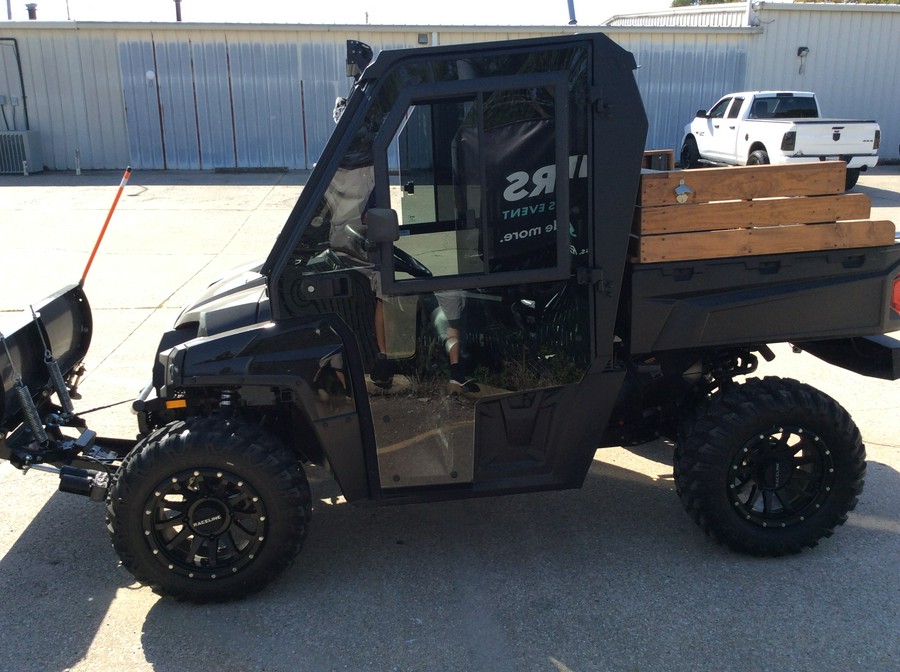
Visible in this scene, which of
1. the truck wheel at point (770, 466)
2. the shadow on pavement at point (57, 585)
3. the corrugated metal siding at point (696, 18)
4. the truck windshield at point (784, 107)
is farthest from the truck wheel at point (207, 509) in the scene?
the corrugated metal siding at point (696, 18)

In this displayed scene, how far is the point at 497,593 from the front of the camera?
3.47 metres

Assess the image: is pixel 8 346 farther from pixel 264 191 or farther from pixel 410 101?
pixel 264 191

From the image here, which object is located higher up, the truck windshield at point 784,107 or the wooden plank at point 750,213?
the wooden plank at point 750,213

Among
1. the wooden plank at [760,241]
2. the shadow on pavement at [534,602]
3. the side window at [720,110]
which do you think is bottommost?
the shadow on pavement at [534,602]

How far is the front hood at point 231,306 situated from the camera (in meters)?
3.34

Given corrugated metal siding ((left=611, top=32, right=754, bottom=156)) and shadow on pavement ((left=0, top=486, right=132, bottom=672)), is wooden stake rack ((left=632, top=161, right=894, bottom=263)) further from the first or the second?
corrugated metal siding ((left=611, top=32, right=754, bottom=156))

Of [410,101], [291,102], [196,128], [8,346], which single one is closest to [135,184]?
[196,128]

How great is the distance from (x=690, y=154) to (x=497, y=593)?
1683 cm

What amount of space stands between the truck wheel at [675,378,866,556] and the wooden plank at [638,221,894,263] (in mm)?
630

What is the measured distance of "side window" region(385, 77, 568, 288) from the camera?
3.09 m

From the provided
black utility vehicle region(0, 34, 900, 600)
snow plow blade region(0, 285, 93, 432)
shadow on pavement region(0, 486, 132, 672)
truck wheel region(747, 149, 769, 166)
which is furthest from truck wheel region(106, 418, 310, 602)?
truck wheel region(747, 149, 769, 166)

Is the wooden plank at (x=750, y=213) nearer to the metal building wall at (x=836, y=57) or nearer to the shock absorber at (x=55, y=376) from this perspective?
the shock absorber at (x=55, y=376)

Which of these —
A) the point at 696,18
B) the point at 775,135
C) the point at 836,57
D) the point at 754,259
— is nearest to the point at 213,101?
the point at 775,135

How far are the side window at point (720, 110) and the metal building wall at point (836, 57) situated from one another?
3.57 m
